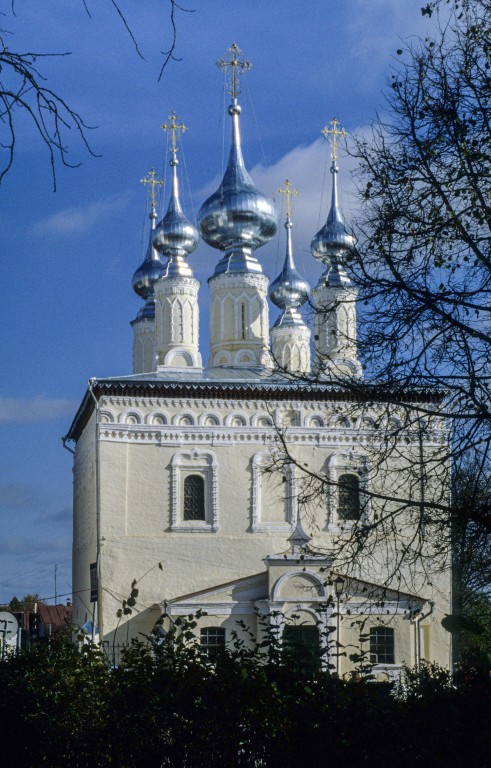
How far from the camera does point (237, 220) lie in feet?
105

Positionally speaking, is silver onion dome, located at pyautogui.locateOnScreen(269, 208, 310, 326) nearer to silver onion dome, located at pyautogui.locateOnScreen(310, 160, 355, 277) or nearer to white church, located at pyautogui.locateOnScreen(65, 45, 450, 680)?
silver onion dome, located at pyautogui.locateOnScreen(310, 160, 355, 277)

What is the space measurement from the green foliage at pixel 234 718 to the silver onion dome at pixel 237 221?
24.6 m

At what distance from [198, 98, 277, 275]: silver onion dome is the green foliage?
24648mm

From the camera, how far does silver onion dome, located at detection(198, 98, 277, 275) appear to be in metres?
31.8

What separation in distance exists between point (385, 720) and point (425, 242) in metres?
5.07

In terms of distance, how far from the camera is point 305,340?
38.1 m

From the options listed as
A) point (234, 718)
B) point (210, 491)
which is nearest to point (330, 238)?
point (210, 491)

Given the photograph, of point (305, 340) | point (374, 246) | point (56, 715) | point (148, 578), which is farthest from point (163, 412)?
point (56, 715)

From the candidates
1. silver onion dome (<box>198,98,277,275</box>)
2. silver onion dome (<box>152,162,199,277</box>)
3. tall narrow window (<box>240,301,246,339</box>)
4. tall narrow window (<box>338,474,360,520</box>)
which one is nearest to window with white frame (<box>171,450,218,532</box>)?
tall narrow window (<box>338,474,360,520</box>)

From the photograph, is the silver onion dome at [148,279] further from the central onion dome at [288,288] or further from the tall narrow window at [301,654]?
the tall narrow window at [301,654]

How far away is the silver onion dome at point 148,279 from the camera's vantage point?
135 feet

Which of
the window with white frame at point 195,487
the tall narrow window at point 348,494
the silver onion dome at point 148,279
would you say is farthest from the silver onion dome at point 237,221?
the silver onion dome at point 148,279

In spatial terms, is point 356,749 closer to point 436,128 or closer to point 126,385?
point 436,128

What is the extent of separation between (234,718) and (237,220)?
26.5 metres
